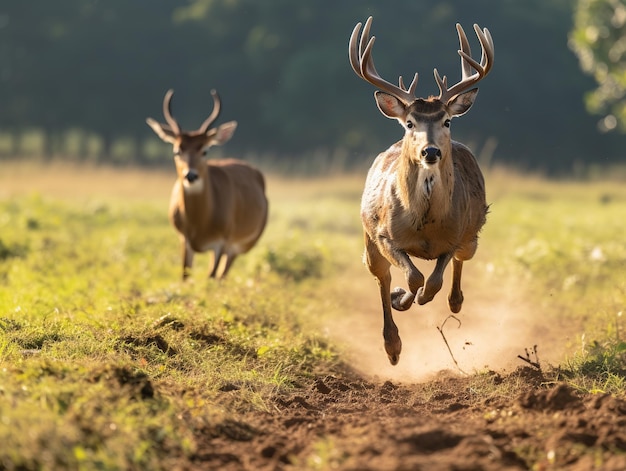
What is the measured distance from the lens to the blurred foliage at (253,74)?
4797 cm

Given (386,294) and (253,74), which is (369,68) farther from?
(253,74)

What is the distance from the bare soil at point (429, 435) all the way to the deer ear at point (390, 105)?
8.26ft

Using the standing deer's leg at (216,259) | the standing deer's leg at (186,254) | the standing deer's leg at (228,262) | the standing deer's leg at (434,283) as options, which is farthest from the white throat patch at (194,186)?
the standing deer's leg at (434,283)

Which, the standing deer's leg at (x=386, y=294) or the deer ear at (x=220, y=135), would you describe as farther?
the deer ear at (x=220, y=135)

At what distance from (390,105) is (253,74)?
41.8 meters

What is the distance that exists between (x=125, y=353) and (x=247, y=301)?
10.2 ft

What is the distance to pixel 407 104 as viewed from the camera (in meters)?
9.05

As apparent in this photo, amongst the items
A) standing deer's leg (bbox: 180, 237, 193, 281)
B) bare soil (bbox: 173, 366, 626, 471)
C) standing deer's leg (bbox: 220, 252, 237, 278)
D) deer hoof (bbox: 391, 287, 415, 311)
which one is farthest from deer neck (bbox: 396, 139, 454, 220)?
standing deer's leg (bbox: 180, 237, 193, 281)

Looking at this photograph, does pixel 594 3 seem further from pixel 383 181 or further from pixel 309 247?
pixel 383 181

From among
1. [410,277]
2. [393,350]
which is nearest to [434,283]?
[410,277]

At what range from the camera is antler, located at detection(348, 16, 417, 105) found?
9.15 meters

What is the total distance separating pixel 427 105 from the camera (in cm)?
876

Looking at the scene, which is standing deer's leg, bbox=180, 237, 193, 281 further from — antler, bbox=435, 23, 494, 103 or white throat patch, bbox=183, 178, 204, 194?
antler, bbox=435, 23, 494, 103

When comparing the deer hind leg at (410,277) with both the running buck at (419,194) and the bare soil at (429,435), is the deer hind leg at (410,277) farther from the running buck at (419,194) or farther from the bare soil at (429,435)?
the bare soil at (429,435)
